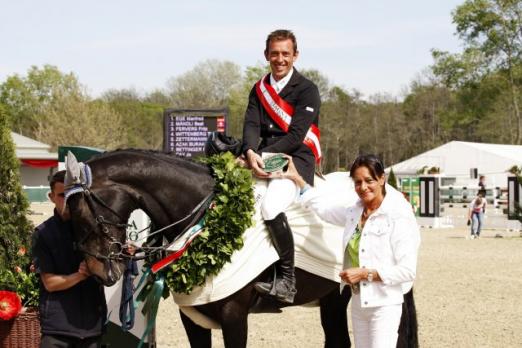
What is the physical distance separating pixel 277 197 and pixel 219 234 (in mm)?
501

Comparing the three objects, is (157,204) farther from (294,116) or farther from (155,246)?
(294,116)

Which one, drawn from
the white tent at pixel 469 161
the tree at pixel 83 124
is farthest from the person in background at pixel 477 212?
the tree at pixel 83 124

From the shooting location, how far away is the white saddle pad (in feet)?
16.0

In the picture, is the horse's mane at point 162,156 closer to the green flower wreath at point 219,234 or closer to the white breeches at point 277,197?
the green flower wreath at point 219,234

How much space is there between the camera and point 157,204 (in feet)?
15.8

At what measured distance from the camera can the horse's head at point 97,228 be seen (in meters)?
4.39

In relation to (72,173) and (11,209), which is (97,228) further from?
(11,209)

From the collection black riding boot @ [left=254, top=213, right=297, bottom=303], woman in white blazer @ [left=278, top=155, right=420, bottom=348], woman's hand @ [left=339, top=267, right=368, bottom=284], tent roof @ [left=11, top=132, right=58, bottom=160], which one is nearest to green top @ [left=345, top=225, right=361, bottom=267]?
woman in white blazer @ [left=278, top=155, right=420, bottom=348]

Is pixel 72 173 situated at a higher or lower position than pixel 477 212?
higher

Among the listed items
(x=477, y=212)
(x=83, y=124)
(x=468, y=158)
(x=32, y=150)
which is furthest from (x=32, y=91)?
(x=477, y=212)

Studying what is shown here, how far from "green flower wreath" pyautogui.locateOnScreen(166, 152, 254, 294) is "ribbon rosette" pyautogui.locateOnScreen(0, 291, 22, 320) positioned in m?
1.30

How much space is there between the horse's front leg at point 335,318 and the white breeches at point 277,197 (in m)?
1.33

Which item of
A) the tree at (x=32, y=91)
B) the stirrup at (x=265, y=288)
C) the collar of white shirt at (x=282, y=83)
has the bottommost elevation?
the stirrup at (x=265, y=288)

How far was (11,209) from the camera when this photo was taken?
20.2 feet
